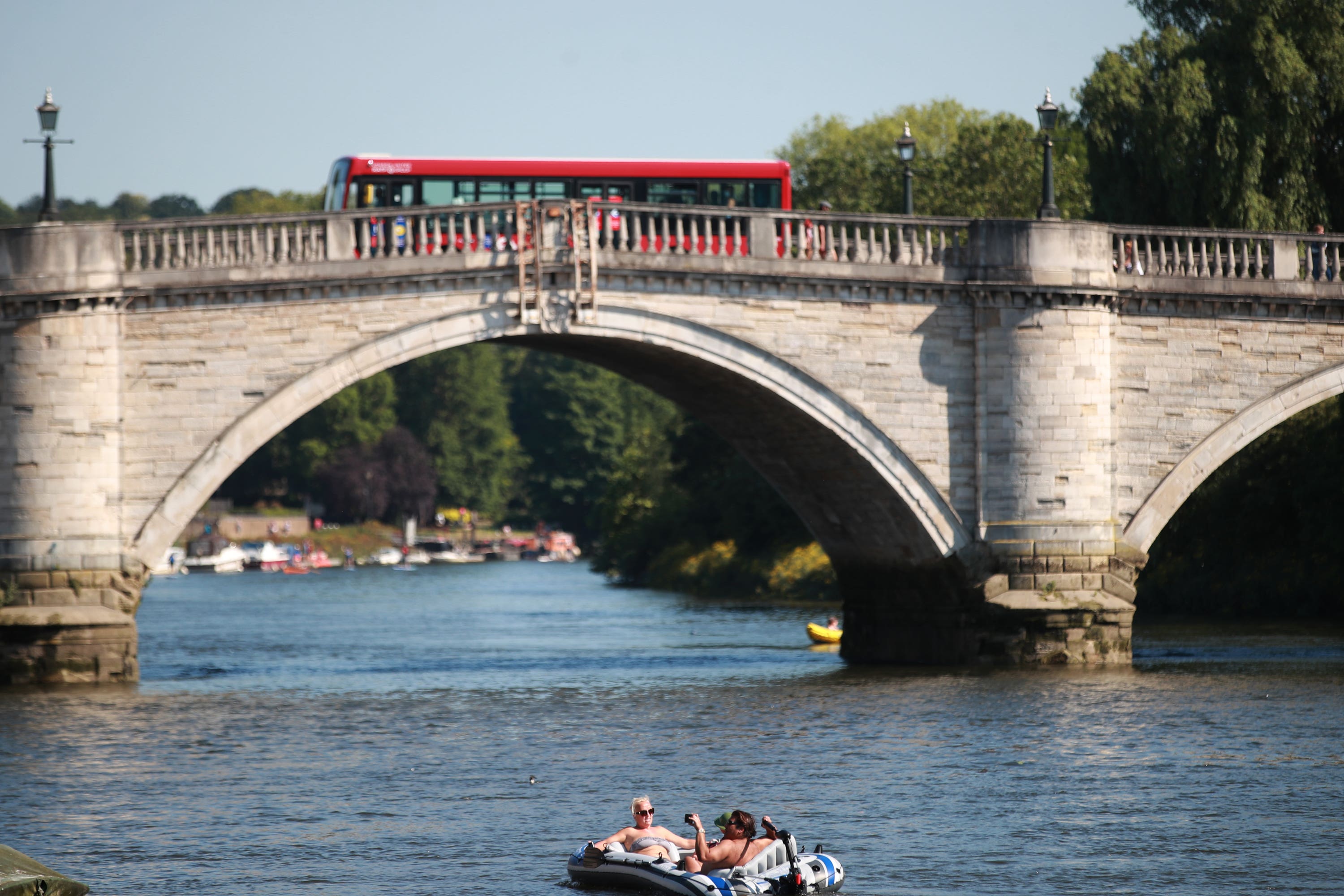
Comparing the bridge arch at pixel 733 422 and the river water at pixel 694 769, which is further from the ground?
the bridge arch at pixel 733 422

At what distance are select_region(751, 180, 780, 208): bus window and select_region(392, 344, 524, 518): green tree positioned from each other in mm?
80252

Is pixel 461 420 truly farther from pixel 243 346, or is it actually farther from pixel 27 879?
pixel 27 879

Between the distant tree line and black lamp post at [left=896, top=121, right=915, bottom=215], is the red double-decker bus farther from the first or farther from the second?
the distant tree line

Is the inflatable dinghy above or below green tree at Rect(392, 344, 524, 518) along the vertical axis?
below

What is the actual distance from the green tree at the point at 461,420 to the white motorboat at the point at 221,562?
58.8ft

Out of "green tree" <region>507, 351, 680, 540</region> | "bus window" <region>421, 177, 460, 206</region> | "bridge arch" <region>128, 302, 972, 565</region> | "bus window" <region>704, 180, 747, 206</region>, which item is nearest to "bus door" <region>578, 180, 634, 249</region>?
"bus window" <region>704, 180, 747, 206</region>

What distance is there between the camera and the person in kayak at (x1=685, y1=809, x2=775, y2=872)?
14445 mm

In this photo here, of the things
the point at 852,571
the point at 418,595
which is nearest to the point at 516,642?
the point at 852,571

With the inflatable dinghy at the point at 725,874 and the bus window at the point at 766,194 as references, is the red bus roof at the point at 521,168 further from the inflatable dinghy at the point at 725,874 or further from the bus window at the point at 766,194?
the inflatable dinghy at the point at 725,874

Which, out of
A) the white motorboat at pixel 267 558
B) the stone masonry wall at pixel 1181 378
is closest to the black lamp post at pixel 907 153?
the stone masonry wall at pixel 1181 378

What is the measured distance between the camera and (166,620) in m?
52.1

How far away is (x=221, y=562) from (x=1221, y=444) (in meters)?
71.2

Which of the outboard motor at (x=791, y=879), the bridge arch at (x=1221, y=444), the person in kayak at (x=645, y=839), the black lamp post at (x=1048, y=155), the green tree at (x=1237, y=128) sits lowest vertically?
the outboard motor at (x=791, y=879)

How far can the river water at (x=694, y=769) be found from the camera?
15352 millimetres
